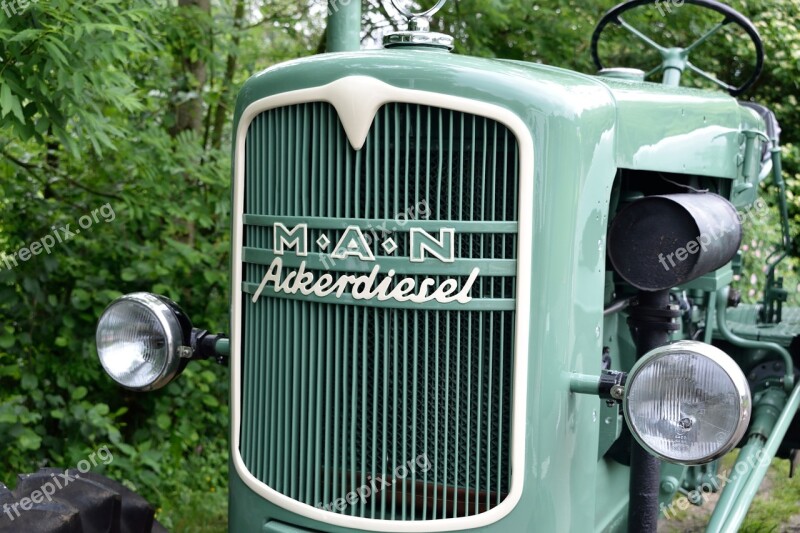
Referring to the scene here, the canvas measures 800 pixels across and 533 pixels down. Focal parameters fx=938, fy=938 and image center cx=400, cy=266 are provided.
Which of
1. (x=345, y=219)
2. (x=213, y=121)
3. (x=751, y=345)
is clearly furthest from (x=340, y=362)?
(x=213, y=121)

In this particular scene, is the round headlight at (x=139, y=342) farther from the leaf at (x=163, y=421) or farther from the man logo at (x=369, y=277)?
the leaf at (x=163, y=421)

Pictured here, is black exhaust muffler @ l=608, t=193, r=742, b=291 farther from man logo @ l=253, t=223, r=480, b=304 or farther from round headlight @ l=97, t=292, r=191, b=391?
round headlight @ l=97, t=292, r=191, b=391

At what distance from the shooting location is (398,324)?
2.12 metres

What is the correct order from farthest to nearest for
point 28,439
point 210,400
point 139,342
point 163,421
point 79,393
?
point 210,400 → point 163,421 → point 79,393 → point 28,439 → point 139,342

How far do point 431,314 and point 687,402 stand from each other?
0.58 meters

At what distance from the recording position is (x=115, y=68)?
3865 mm

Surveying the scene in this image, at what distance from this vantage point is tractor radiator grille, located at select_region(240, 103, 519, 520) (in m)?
2.08

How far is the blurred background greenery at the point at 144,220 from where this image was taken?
163 inches

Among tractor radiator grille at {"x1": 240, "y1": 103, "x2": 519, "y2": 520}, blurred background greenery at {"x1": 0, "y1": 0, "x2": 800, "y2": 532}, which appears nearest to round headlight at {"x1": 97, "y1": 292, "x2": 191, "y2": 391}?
tractor radiator grille at {"x1": 240, "y1": 103, "x2": 519, "y2": 520}

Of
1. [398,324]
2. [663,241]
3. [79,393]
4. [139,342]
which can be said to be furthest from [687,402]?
[79,393]

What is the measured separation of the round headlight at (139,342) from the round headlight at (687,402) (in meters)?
1.21

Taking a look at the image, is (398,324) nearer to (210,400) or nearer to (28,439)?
(28,439)

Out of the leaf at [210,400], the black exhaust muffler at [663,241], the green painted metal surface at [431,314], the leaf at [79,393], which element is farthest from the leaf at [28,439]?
the black exhaust muffler at [663,241]

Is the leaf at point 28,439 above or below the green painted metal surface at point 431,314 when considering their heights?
below
